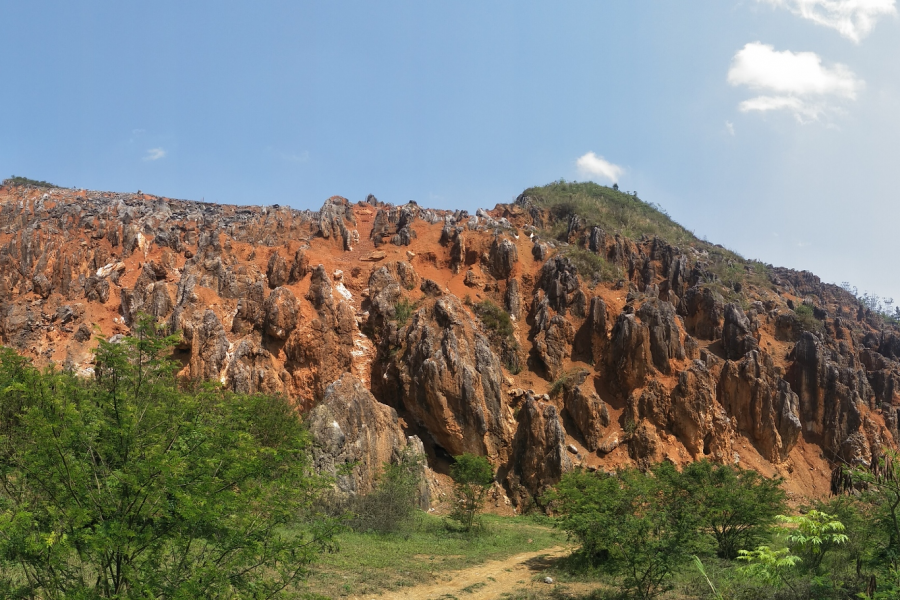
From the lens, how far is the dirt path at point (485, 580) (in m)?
14.6

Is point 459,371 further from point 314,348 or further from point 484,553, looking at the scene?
point 484,553

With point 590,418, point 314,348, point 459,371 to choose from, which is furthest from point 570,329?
point 314,348

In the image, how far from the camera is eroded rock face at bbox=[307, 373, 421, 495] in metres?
27.9

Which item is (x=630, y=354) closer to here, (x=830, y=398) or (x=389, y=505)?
(x=830, y=398)

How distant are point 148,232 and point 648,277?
43756mm

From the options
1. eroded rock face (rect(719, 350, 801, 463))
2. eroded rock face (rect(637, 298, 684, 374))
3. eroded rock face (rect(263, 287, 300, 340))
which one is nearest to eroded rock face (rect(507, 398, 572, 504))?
eroded rock face (rect(637, 298, 684, 374))

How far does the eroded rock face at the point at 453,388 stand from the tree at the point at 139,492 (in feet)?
91.3

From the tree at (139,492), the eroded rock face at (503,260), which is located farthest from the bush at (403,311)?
the tree at (139,492)

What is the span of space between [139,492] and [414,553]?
54.5ft

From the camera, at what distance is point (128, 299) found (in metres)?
36.7

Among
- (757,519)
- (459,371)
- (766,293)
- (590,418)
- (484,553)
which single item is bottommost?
(484,553)

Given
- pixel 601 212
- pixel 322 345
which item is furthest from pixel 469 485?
pixel 601 212

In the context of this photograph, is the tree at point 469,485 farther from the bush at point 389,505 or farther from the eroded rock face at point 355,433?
the eroded rock face at point 355,433

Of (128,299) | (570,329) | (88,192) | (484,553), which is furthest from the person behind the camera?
(88,192)
